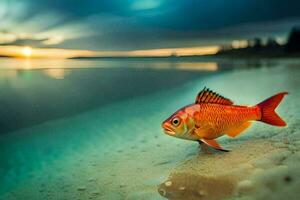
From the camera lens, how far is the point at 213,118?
153cm

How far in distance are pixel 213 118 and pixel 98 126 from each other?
122 centimetres

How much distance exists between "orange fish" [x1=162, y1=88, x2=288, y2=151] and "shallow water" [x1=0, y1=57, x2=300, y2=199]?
11cm

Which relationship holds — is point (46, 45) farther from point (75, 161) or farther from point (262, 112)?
point (262, 112)

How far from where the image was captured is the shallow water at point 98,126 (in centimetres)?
160

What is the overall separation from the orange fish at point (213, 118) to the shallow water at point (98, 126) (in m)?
0.11

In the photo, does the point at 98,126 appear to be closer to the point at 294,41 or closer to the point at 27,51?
the point at 27,51

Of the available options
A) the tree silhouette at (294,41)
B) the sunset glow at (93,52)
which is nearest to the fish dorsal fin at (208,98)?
the sunset glow at (93,52)

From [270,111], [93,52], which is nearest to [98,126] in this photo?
[93,52]

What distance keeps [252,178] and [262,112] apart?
338 millimetres

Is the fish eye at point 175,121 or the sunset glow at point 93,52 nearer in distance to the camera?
the fish eye at point 175,121

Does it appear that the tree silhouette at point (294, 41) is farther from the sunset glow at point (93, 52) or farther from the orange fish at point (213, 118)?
the orange fish at point (213, 118)

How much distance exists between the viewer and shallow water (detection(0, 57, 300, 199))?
5.24 ft

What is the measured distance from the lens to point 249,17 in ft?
7.98

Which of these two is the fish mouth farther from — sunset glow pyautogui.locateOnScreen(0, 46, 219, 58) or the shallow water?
sunset glow pyautogui.locateOnScreen(0, 46, 219, 58)
